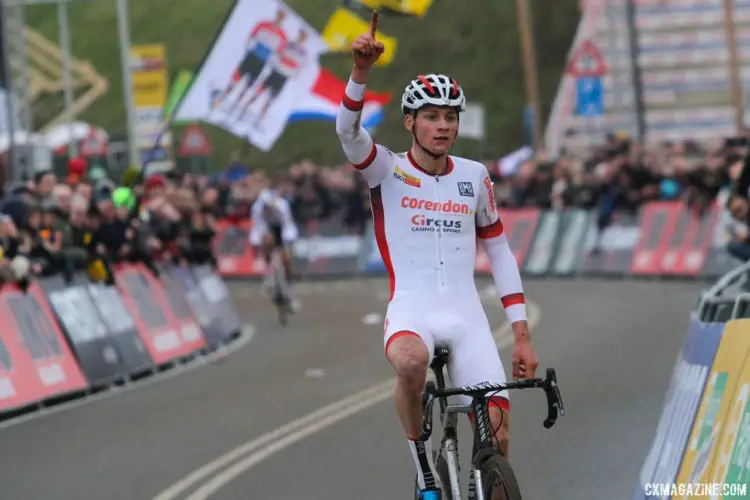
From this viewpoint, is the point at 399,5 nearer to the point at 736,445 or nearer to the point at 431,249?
the point at 431,249

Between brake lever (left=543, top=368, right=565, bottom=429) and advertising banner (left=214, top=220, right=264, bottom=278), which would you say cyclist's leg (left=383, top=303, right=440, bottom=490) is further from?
advertising banner (left=214, top=220, right=264, bottom=278)

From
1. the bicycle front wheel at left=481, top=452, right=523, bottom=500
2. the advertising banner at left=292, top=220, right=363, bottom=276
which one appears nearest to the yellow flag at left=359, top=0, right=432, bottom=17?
the bicycle front wheel at left=481, top=452, right=523, bottom=500

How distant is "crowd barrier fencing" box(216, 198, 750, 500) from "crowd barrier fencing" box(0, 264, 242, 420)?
6113mm

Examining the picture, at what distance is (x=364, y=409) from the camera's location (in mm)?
14648

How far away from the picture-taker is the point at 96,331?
57.6 ft

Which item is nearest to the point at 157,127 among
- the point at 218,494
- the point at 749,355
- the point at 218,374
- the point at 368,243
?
the point at 368,243

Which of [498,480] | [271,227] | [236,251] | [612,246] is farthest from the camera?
[236,251]

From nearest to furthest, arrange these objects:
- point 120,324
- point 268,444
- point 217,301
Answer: point 268,444, point 120,324, point 217,301

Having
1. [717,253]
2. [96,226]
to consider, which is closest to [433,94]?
[96,226]

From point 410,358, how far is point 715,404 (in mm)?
1439

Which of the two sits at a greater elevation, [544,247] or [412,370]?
[412,370]

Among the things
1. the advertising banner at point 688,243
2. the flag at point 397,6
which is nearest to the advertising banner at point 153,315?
the flag at point 397,6

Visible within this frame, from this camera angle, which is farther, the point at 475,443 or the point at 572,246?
the point at 572,246

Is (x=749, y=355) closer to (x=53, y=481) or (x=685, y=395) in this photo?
(x=685, y=395)
